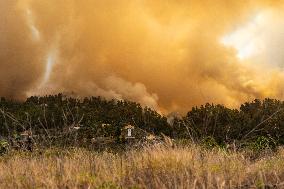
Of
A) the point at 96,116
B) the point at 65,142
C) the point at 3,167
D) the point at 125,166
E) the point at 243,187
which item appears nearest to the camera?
the point at 243,187

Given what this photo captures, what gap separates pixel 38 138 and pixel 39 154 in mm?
860

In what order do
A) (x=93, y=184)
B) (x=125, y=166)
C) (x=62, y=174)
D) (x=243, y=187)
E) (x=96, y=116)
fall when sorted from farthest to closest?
(x=96, y=116) → (x=125, y=166) → (x=62, y=174) → (x=93, y=184) → (x=243, y=187)

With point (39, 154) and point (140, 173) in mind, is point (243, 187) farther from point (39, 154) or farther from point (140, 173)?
point (39, 154)

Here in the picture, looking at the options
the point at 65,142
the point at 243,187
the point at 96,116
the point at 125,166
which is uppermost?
the point at 96,116

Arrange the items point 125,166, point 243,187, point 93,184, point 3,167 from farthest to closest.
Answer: point 3,167 < point 125,166 < point 93,184 < point 243,187

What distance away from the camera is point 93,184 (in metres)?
7.55

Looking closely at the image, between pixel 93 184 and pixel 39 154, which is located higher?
pixel 39 154

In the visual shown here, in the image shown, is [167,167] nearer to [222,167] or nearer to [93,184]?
[222,167]

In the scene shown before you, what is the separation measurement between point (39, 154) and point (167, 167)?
4.66 metres

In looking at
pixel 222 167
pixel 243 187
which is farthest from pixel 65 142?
pixel 243 187

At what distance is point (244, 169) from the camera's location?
27.4ft

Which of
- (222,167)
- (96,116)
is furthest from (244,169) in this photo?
(96,116)

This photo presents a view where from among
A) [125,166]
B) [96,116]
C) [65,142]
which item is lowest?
[125,166]

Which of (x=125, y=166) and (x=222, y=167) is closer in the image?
(x=222, y=167)
